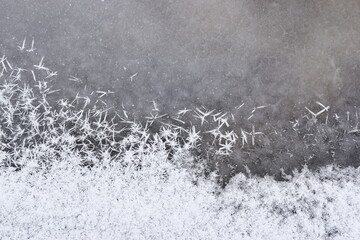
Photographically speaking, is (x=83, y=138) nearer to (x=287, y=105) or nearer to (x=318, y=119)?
(x=287, y=105)

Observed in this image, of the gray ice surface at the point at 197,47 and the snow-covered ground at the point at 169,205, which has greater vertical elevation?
the gray ice surface at the point at 197,47

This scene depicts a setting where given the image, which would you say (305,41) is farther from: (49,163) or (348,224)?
(49,163)

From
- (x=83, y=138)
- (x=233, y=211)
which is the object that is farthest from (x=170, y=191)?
(x=83, y=138)

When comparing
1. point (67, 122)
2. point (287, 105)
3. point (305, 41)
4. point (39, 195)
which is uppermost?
point (305, 41)

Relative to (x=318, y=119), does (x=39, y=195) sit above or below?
below

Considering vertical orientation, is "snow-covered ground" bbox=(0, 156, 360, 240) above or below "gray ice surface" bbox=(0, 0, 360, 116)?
below

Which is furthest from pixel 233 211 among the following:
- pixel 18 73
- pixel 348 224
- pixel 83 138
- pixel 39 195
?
pixel 18 73

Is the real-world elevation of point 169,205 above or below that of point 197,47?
below
